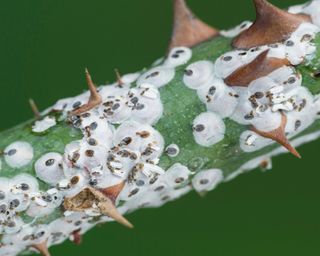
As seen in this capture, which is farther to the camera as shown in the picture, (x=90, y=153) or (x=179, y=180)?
(x=179, y=180)

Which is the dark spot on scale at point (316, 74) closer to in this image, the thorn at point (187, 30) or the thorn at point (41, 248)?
the thorn at point (187, 30)

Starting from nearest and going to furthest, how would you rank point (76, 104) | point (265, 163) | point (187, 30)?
point (76, 104) < point (187, 30) < point (265, 163)

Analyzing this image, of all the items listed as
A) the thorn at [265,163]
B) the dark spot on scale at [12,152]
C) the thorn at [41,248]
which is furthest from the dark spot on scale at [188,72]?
the thorn at [41,248]

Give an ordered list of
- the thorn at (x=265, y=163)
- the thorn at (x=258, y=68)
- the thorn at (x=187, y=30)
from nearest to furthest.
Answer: the thorn at (x=258, y=68) → the thorn at (x=187, y=30) → the thorn at (x=265, y=163)

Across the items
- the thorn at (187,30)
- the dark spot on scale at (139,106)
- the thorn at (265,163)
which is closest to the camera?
the dark spot on scale at (139,106)

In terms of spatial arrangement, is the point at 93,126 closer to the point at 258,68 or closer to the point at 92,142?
the point at 92,142

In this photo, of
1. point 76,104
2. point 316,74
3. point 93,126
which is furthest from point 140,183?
point 316,74
